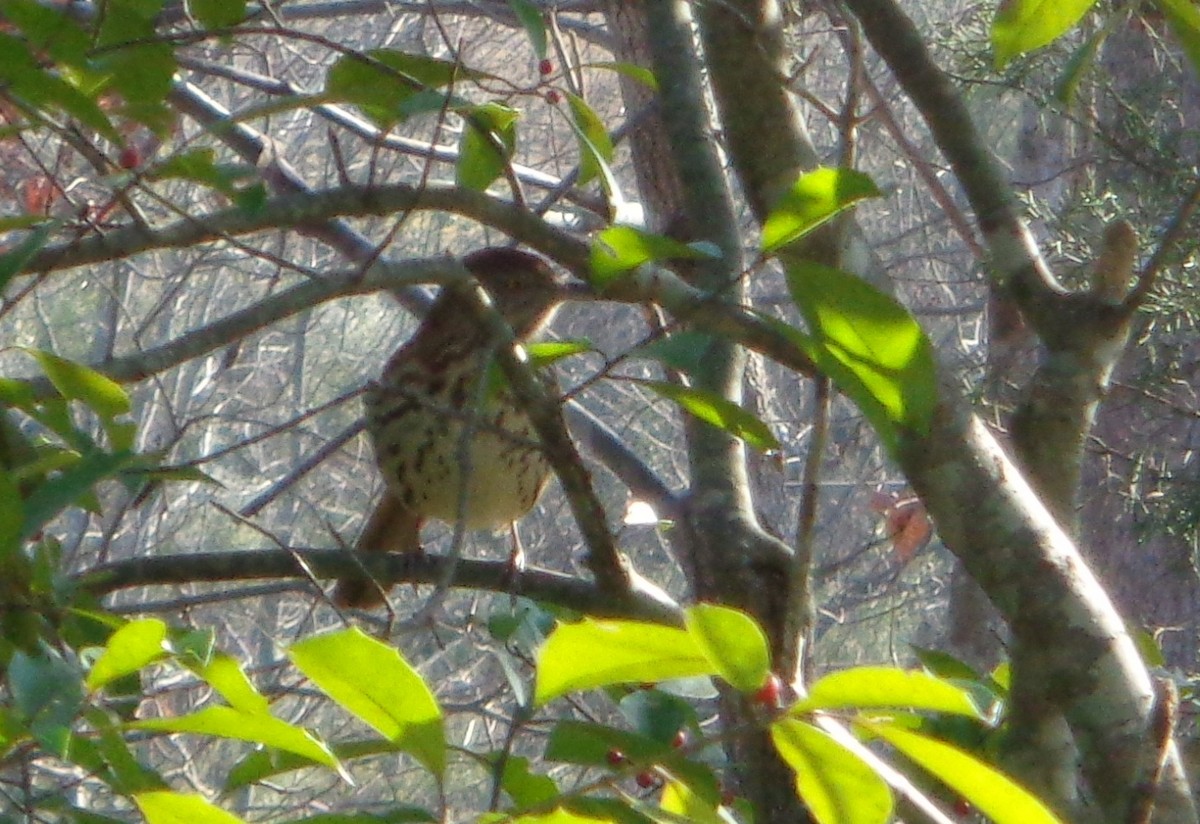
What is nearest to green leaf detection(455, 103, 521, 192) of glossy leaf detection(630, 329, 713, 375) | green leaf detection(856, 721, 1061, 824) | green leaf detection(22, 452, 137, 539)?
glossy leaf detection(630, 329, 713, 375)

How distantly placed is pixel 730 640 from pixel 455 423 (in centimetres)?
226

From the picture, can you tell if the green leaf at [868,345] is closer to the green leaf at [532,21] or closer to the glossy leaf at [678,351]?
the glossy leaf at [678,351]

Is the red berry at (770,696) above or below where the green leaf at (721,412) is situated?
below

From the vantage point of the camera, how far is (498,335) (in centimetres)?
155

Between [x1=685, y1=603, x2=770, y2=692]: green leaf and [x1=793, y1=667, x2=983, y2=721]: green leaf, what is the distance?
0.04m

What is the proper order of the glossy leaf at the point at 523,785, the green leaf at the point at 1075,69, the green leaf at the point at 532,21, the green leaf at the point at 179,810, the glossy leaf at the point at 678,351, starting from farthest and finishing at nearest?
the green leaf at the point at 1075,69 < the green leaf at the point at 532,21 < the glossy leaf at the point at 678,351 < the glossy leaf at the point at 523,785 < the green leaf at the point at 179,810

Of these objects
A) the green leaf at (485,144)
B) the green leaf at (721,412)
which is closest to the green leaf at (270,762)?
the green leaf at (721,412)

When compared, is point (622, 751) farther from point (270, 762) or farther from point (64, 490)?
point (64, 490)

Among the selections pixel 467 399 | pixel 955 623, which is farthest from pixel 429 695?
pixel 955 623

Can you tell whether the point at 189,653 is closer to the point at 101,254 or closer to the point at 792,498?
the point at 101,254

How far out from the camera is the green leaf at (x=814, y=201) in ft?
4.13

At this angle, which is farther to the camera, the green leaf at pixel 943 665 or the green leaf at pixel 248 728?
the green leaf at pixel 943 665

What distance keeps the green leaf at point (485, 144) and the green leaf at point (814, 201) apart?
1.30ft

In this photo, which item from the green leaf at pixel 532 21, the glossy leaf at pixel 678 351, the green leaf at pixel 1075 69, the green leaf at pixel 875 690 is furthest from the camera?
the green leaf at pixel 1075 69
